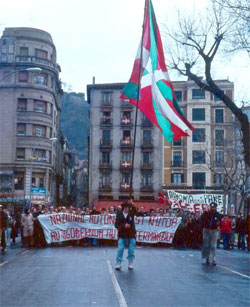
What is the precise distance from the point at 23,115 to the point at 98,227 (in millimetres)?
39741

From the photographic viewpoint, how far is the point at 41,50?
64875mm

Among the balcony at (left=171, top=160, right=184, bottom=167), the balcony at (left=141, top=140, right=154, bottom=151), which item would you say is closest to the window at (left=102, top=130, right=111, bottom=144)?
the balcony at (left=141, top=140, right=154, bottom=151)

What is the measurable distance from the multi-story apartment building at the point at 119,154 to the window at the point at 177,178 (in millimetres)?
1617

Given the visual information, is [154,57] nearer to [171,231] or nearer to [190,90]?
[171,231]

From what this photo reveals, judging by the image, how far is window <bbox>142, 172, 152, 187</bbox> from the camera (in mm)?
71750

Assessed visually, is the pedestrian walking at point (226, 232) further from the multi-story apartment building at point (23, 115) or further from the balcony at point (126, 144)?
the balcony at point (126, 144)

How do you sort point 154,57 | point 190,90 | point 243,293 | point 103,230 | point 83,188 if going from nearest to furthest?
point 243,293 < point 154,57 < point 103,230 < point 190,90 < point 83,188

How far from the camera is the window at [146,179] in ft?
235

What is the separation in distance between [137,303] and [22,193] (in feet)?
179

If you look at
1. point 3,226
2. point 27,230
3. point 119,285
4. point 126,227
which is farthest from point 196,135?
point 119,285

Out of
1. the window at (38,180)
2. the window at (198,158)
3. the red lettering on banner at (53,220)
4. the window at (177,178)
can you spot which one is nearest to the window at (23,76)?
the window at (38,180)

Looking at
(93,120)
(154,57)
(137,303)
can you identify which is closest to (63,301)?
(137,303)

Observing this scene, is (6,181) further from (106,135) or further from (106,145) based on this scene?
(106,135)

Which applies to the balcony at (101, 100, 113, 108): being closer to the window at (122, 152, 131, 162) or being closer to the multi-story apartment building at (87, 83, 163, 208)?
the multi-story apartment building at (87, 83, 163, 208)
